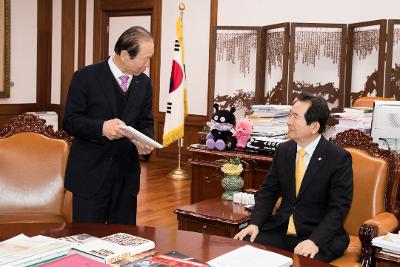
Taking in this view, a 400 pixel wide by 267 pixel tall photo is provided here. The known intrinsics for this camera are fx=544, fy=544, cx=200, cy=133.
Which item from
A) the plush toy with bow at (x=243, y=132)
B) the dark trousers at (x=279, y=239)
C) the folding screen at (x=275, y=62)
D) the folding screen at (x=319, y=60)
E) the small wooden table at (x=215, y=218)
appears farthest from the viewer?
the folding screen at (x=275, y=62)

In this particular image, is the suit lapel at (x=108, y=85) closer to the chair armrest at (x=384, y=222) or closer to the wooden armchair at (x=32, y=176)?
the wooden armchair at (x=32, y=176)

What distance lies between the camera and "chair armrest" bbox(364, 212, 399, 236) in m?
2.42

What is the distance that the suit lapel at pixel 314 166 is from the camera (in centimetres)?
249

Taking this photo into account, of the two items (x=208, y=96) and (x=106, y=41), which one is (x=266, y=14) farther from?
(x=106, y=41)

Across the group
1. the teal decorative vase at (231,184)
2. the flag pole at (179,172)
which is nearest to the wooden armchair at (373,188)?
the teal decorative vase at (231,184)

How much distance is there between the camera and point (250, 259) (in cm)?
163

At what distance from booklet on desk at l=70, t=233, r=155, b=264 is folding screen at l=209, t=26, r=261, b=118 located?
193 inches

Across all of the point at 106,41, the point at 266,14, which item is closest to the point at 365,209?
the point at 266,14

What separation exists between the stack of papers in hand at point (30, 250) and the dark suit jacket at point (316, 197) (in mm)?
1150

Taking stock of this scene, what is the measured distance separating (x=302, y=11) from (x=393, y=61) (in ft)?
4.58

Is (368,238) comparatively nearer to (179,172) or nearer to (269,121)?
(269,121)

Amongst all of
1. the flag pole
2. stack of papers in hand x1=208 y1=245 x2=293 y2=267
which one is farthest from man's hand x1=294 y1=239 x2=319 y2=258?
the flag pole

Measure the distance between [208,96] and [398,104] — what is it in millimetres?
4059

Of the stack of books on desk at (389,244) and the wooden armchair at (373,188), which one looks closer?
the stack of books on desk at (389,244)
